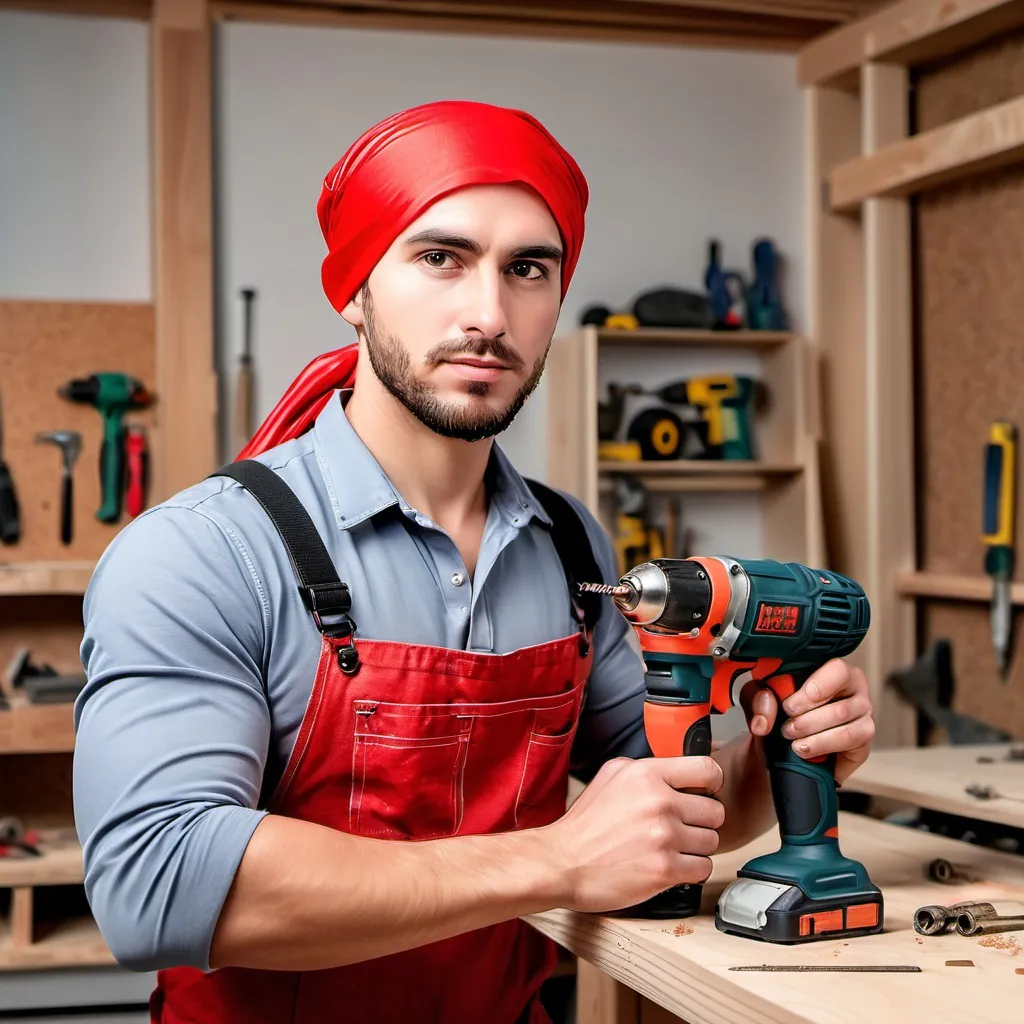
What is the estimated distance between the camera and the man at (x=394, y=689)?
1.22m

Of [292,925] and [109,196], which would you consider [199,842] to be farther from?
[109,196]

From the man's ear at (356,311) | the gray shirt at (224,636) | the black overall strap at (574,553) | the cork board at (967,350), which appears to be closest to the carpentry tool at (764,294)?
the cork board at (967,350)

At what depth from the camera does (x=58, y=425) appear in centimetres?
361

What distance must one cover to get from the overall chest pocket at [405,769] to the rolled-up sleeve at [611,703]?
324mm

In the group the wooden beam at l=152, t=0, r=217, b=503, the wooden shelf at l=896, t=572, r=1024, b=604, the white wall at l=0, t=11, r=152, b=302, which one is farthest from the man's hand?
the white wall at l=0, t=11, r=152, b=302

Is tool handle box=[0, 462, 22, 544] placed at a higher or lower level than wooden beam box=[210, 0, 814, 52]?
lower

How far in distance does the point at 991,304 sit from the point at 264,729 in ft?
9.72

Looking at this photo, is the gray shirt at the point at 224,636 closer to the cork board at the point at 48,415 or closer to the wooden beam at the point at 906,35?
the cork board at the point at 48,415

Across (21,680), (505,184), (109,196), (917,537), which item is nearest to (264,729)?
(505,184)

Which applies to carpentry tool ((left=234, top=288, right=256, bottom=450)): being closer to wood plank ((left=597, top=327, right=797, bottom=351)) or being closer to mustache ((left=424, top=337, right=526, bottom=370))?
wood plank ((left=597, top=327, right=797, bottom=351))

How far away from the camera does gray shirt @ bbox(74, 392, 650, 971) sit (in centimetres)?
120

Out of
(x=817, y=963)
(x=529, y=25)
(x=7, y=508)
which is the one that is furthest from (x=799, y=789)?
(x=529, y=25)

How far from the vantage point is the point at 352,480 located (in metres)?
1.55

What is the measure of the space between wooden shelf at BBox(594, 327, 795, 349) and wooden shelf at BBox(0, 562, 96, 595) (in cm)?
162
